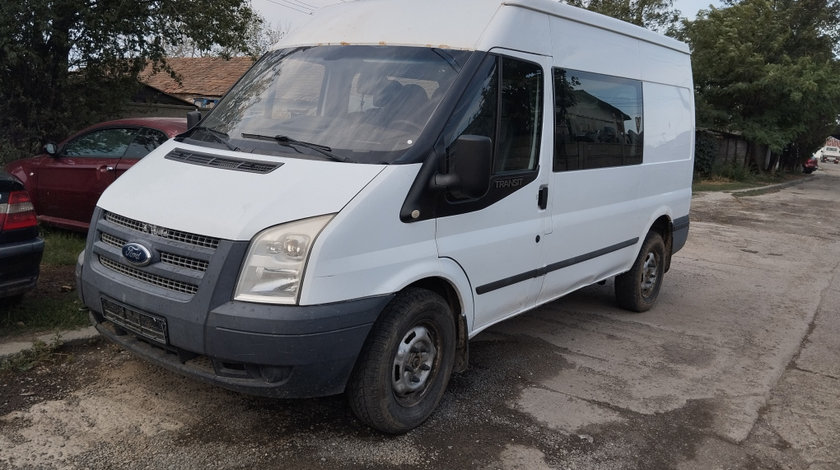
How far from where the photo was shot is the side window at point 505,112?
12.7ft

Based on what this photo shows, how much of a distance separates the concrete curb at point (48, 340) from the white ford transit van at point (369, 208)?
3.32 feet

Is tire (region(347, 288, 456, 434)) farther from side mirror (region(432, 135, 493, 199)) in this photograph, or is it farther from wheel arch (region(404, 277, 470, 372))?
side mirror (region(432, 135, 493, 199))

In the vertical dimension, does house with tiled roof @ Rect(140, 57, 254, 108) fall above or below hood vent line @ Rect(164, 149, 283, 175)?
above

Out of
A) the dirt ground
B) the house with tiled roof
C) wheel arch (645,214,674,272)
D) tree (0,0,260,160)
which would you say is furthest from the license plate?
the house with tiled roof

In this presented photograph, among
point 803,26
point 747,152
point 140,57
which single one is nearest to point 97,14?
point 140,57

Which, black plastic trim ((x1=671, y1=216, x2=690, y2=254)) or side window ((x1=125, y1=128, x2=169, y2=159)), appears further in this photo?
side window ((x1=125, y1=128, x2=169, y2=159))

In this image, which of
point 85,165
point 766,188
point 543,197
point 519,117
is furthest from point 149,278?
point 766,188

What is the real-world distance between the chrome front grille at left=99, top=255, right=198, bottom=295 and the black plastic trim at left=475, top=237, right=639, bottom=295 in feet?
5.45

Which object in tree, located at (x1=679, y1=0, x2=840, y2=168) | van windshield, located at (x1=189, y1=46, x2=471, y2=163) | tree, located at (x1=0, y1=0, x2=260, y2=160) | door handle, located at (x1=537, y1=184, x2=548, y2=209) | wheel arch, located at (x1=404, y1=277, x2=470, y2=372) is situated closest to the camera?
van windshield, located at (x1=189, y1=46, x2=471, y2=163)

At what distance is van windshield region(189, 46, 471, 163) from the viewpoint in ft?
12.1

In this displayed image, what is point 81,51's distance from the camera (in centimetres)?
1058

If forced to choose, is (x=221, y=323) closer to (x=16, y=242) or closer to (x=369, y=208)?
(x=369, y=208)

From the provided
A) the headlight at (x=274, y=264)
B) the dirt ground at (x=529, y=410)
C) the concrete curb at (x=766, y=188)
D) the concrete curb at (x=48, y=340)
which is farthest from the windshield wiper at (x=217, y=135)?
the concrete curb at (x=766, y=188)

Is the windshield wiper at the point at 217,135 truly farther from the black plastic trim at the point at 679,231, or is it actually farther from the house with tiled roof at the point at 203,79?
the house with tiled roof at the point at 203,79
